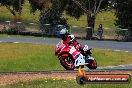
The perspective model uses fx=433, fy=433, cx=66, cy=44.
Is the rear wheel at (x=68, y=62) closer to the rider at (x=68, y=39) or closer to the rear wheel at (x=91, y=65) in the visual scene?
the rider at (x=68, y=39)

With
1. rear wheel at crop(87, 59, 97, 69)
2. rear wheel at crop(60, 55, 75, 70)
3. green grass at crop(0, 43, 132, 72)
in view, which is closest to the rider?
rear wheel at crop(60, 55, 75, 70)

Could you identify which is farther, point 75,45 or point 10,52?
point 10,52

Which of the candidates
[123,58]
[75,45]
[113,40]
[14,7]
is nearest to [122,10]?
[113,40]

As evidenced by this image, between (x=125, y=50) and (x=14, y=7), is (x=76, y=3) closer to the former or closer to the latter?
(x=14, y=7)

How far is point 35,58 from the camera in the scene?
79.2 feet

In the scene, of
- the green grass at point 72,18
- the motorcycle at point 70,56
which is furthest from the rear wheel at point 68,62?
the green grass at point 72,18

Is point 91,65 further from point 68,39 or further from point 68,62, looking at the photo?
point 68,39

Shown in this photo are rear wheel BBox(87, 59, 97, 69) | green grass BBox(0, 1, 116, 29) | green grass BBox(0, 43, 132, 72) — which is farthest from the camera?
green grass BBox(0, 1, 116, 29)

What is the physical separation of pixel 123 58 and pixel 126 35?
15.9 meters

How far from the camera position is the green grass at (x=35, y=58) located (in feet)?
71.6

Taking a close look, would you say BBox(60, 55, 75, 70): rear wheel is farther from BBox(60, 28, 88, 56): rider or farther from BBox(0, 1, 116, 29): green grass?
BBox(0, 1, 116, 29): green grass

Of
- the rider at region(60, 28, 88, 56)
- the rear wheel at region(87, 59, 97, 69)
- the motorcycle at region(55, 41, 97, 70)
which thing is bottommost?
the rear wheel at region(87, 59, 97, 69)

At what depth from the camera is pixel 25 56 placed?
2483 cm

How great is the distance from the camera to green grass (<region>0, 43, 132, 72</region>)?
21.8 meters
